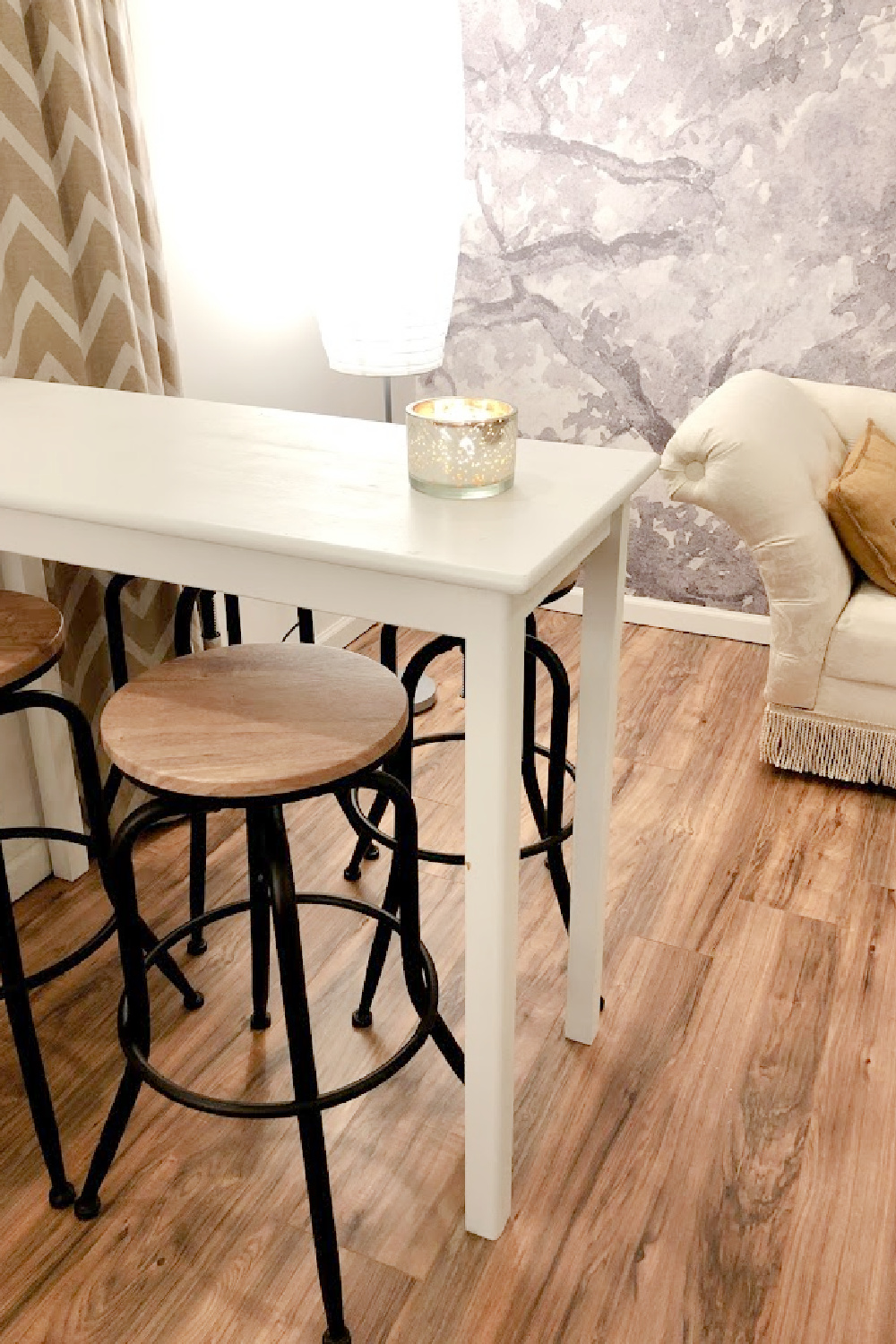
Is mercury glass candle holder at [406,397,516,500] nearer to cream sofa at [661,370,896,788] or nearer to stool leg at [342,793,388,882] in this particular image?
stool leg at [342,793,388,882]

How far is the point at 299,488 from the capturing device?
4.56 feet

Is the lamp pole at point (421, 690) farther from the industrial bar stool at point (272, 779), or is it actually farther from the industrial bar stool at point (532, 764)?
the industrial bar stool at point (272, 779)

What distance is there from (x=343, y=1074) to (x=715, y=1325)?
627mm

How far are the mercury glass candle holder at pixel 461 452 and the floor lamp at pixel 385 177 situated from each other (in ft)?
4.51

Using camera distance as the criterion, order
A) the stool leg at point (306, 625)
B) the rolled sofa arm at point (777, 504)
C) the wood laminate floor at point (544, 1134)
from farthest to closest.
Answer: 1. the rolled sofa arm at point (777, 504)
2. the stool leg at point (306, 625)
3. the wood laminate floor at point (544, 1134)

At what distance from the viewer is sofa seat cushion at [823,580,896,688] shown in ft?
8.04

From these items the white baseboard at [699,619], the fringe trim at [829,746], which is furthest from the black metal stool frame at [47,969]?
the white baseboard at [699,619]

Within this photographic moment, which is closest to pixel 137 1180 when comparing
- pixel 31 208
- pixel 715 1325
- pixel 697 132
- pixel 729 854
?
pixel 715 1325

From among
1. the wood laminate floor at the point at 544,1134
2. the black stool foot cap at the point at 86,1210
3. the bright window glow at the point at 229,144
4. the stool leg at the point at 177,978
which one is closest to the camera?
the wood laminate floor at the point at 544,1134

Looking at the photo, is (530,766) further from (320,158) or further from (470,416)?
(320,158)

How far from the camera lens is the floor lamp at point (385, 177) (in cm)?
247

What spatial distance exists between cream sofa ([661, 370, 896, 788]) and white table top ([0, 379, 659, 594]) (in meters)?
0.98

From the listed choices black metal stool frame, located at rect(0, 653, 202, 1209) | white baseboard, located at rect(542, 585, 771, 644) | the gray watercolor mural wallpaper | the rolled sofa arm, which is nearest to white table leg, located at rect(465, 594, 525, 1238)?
black metal stool frame, located at rect(0, 653, 202, 1209)

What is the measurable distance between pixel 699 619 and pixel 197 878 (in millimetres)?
1856
